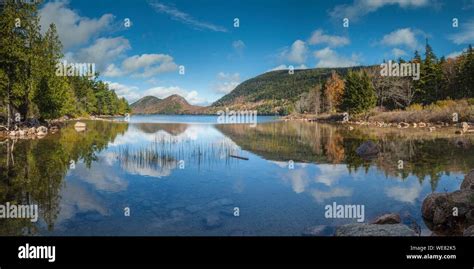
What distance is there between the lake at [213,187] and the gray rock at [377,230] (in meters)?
0.83

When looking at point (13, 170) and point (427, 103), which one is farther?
point (427, 103)

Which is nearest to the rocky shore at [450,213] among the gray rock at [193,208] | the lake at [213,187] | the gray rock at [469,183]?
the lake at [213,187]

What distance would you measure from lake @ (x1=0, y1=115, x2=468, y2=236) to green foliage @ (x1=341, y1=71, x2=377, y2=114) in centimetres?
4664

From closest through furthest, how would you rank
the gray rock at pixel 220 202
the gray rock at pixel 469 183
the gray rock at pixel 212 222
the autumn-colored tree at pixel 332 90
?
the gray rock at pixel 212 222
the gray rock at pixel 469 183
the gray rock at pixel 220 202
the autumn-colored tree at pixel 332 90

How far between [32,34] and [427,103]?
70.5 meters

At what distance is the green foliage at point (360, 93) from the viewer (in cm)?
7256

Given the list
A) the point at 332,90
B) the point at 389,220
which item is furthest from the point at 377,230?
the point at 332,90

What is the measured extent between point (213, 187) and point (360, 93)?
62818 millimetres

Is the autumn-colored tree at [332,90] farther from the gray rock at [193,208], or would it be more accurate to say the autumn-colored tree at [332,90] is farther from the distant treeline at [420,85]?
the gray rock at [193,208]

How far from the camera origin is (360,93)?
72.9m
